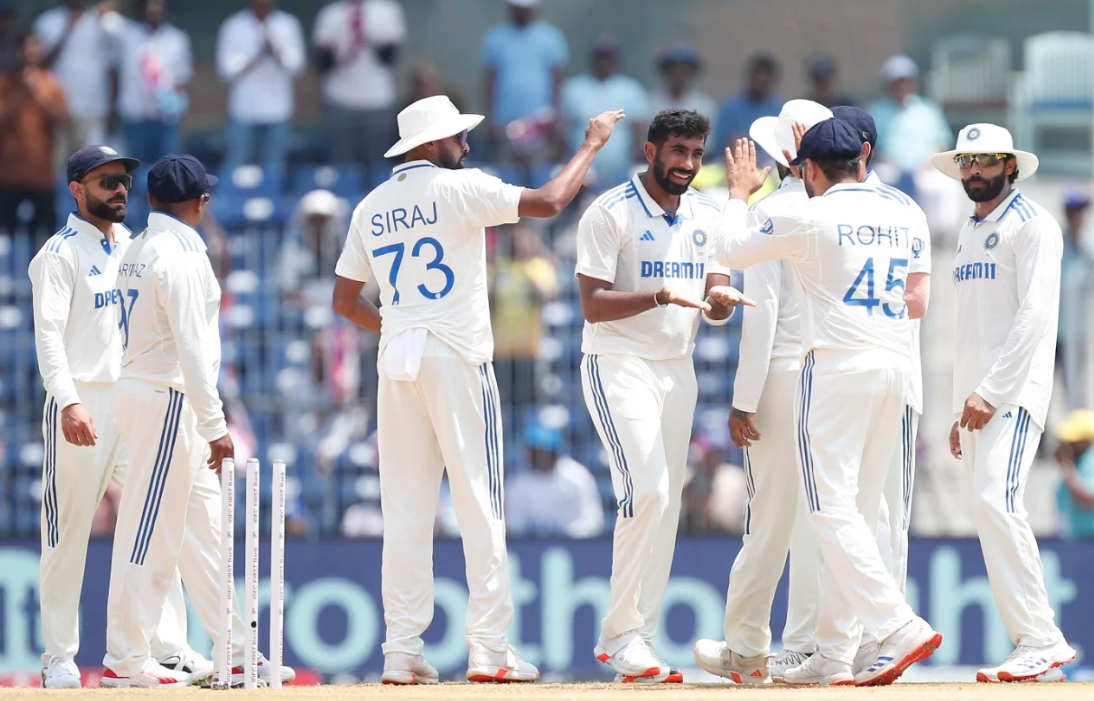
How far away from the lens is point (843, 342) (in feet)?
24.5

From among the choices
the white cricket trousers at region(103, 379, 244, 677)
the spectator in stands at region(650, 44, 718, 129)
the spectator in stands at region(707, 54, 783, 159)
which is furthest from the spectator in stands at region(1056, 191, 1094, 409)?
the white cricket trousers at region(103, 379, 244, 677)

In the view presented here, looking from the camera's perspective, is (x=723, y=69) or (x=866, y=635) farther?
(x=723, y=69)

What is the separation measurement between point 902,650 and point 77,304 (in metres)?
4.09

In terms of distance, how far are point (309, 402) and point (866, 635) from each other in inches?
247

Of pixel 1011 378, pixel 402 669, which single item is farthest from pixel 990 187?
pixel 402 669

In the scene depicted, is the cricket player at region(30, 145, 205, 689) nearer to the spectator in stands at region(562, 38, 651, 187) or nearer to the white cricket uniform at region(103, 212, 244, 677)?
the white cricket uniform at region(103, 212, 244, 677)

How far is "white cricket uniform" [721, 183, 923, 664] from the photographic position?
745 centimetres

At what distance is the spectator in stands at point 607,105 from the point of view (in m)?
15.6

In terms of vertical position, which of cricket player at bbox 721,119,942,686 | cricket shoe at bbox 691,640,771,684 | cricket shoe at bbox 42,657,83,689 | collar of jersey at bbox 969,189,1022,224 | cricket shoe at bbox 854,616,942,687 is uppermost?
collar of jersey at bbox 969,189,1022,224

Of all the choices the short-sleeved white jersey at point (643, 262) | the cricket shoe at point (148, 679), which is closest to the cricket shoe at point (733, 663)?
the short-sleeved white jersey at point (643, 262)

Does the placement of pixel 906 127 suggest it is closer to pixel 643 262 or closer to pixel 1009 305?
pixel 1009 305

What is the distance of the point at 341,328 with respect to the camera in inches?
527

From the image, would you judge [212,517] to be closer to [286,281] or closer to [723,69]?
[286,281]

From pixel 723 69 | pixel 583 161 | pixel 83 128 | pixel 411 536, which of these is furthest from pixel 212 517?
pixel 723 69
